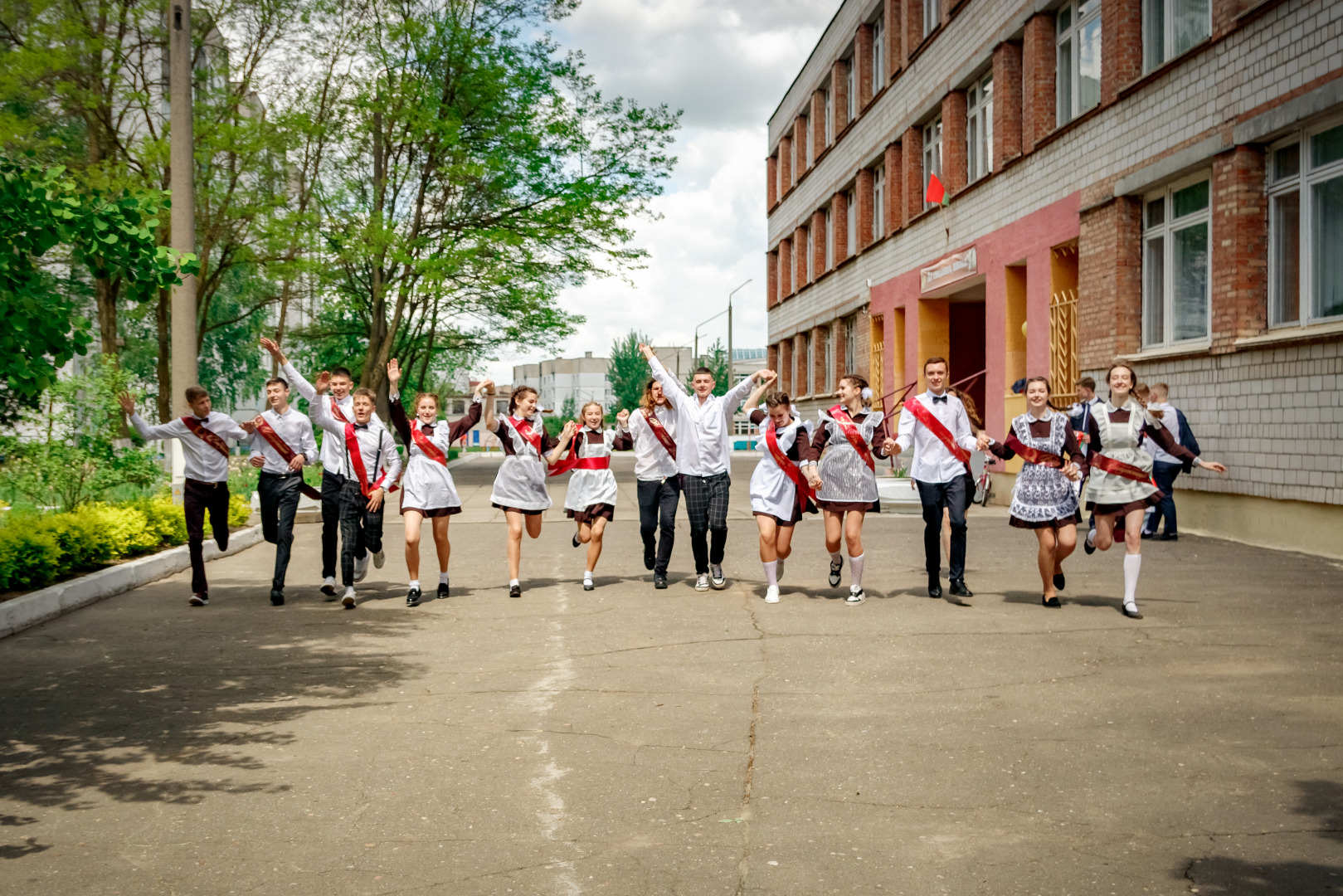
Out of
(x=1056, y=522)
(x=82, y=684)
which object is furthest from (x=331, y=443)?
(x=1056, y=522)

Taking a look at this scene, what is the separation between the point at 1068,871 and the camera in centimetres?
402

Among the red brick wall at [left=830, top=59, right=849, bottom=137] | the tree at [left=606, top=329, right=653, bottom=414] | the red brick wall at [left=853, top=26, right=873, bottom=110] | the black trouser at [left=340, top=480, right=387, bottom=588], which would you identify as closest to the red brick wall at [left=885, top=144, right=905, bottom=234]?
the red brick wall at [left=853, top=26, right=873, bottom=110]

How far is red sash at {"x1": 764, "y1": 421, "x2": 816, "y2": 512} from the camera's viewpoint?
10305mm

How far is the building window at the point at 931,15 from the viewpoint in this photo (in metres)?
25.5

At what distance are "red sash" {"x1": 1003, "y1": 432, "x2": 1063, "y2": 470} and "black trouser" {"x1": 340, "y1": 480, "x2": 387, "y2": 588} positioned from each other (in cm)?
506

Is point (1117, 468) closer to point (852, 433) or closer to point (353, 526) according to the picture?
point (852, 433)

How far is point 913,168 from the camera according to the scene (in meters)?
27.2

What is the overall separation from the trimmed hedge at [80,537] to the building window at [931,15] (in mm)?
17941

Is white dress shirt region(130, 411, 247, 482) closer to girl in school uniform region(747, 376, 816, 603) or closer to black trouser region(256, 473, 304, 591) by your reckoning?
black trouser region(256, 473, 304, 591)

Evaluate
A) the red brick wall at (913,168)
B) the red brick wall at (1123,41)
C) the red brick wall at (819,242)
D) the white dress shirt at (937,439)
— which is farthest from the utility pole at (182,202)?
the red brick wall at (819,242)

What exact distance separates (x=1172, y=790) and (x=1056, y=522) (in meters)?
4.71

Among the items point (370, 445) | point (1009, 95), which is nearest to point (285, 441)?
point (370, 445)

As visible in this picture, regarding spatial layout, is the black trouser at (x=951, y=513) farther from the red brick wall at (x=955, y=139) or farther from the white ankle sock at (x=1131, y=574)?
the red brick wall at (x=955, y=139)

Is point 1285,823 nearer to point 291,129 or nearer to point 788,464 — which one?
point 788,464
